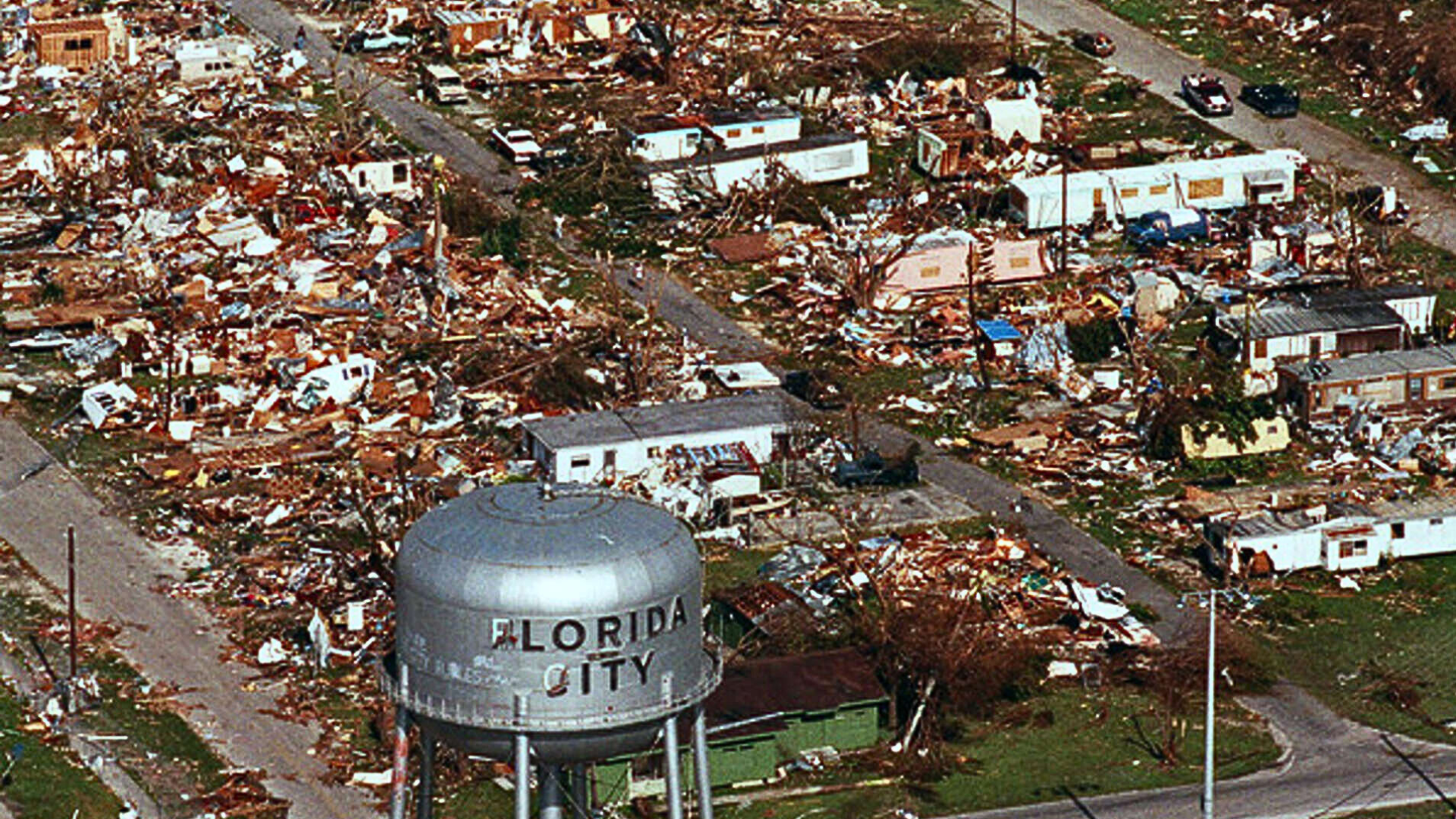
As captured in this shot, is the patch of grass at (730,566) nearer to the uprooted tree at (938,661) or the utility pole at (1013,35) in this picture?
the uprooted tree at (938,661)

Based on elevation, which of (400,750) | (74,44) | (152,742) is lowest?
(152,742)

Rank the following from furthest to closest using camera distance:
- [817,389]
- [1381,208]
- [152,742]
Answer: [1381,208]
[817,389]
[152,742]

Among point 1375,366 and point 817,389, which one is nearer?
point 1375,366

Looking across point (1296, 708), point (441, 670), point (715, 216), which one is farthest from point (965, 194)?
point (441, 670)

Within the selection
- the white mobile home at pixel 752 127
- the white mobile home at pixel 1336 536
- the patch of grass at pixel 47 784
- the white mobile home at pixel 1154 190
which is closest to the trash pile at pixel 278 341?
the patch of grass at pixel 47 784

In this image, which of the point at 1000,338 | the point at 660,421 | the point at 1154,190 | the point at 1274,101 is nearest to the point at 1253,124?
the point at 1274,101

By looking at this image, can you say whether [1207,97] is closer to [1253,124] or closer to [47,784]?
[1253,124]

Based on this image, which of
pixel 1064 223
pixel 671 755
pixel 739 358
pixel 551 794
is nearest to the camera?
pixel 671 755
